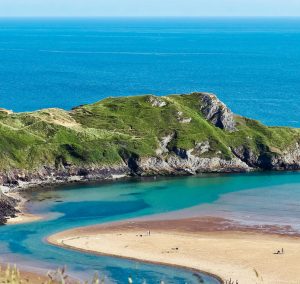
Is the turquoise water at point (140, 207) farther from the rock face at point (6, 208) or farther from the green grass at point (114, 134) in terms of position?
the green grass at point (114, 134)

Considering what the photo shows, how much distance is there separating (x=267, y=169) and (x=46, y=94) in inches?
3807

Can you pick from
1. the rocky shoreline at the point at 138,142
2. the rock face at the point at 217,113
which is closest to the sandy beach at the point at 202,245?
the rocky shoreline at the point at 138,142

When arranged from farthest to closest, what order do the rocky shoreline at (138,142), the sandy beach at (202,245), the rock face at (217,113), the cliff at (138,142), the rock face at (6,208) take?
1. the rock face at (217,113)
2. the cliff at (138,142)
3. the rocky shoreline at (138,142)
4. the rock face at (6,208)
5. the sandy beach at (202,245)

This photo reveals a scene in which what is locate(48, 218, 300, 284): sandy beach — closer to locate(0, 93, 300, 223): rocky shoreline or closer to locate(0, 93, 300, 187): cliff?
locate(0, 93, 300, 223): rocky shoreline

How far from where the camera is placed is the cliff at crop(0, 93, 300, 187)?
105125 millimetres

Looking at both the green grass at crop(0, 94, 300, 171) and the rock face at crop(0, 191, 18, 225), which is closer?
the rock face at crop(0, 191, 18, 225)

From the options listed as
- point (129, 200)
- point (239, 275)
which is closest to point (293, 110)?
point (129, 200)

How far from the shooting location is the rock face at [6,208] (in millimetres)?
81812

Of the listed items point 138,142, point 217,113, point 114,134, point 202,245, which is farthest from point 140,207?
point 217,113

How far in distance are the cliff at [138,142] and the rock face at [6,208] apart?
12.1m

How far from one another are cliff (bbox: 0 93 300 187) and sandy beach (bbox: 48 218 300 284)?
25.1m

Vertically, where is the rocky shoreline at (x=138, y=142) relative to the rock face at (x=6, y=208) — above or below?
above

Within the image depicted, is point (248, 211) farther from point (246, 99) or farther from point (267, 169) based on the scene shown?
point (246, 99)

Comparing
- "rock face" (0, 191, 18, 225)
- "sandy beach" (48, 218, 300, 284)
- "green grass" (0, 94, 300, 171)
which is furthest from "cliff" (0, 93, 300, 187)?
"sandy beach" (48, 218, 300, 284)
